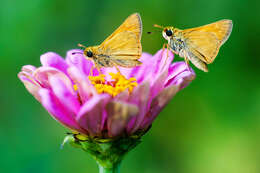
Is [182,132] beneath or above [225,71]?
beneath

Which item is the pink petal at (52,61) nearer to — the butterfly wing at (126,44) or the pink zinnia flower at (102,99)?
the pink zinnia flower at (102,99)

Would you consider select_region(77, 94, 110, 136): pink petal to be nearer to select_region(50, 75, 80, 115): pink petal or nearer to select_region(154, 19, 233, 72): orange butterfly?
select_region(50, 75, 80, 115): pink petal

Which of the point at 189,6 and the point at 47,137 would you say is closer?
the point at 47,137

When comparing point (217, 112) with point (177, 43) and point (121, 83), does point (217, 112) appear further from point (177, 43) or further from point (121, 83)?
point (121, 83)

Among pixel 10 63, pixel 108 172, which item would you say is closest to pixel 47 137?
pixel 10 63

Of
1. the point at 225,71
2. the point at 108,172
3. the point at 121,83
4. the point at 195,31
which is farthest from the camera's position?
the point at 225,71

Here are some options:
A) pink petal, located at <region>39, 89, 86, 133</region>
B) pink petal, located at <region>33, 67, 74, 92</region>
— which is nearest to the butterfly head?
pink petal, located at <region>33, 67, 74, 92</region>

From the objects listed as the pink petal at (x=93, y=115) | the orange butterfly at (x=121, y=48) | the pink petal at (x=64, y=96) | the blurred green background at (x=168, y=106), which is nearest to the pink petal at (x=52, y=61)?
the orange butterfly at (x=121, y=48)
